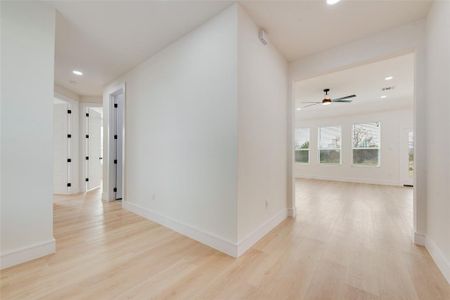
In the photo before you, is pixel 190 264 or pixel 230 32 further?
pixel 230 32

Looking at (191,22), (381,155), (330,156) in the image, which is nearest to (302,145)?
(330,156)

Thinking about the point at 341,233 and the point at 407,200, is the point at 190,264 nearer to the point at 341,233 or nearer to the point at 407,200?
the point at 341,233

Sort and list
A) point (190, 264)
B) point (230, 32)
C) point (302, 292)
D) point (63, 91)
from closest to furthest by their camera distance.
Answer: point (302, 292), point (190, 264), point (230, 32), point (63, 91)

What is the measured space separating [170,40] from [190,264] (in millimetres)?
2946

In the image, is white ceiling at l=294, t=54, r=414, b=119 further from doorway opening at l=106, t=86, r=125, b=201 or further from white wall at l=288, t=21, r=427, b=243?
doorway opening at l=106, t=86, r=125, b=201

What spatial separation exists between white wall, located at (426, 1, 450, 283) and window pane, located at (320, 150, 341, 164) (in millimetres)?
6018

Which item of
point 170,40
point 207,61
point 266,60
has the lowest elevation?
point 207,61

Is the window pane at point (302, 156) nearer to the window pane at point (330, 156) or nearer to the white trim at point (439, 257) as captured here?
the window pane at point (330, 156)

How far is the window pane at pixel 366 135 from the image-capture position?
276 inches

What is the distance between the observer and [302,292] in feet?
5.01

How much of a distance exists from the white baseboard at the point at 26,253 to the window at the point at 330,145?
28.4ft

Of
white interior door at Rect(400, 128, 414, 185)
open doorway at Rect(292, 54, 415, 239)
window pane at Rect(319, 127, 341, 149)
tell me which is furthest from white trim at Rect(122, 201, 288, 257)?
white interior door at Rect(400, 128, 414, 185)

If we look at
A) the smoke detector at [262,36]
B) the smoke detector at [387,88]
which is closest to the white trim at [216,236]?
the smoke detector at [262,36]

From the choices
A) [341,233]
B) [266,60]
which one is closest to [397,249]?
[341,233]
